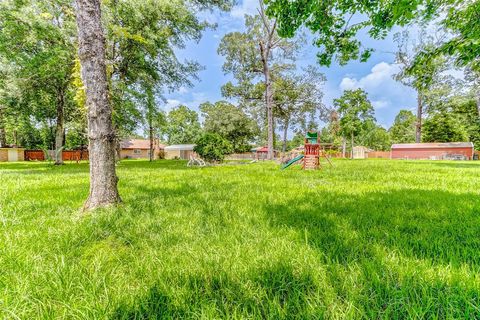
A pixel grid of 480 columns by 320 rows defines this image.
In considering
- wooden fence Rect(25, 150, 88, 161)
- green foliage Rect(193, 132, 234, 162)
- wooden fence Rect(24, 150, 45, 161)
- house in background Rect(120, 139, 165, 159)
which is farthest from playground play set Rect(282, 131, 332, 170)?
house in background Rect(120, 139, 165, 159)

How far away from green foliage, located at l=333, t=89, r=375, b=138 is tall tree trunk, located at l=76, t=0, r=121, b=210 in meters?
38.3

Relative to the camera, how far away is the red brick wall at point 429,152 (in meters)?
32.7

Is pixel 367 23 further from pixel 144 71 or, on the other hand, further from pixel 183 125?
pixel 183 125

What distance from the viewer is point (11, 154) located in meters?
28.4

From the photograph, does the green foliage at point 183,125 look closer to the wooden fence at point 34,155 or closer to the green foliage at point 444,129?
the wooden fence at point 34,155

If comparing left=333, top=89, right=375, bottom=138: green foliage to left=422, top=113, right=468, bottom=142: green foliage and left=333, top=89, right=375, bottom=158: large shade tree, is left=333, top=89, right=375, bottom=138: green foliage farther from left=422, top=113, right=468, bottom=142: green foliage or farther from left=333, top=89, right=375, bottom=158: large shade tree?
left=422, top=113, right=468, bottom=142: green foliage

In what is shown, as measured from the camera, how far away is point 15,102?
13180 mm

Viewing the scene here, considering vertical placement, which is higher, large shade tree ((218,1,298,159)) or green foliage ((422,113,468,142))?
large shade tree ((218,1,298,159))

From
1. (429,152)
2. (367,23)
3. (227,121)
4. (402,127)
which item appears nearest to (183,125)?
(227,121)

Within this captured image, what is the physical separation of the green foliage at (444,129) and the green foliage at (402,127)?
403 inches

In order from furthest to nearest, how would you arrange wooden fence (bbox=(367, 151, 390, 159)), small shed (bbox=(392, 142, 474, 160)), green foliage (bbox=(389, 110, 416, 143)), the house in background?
green foliage (bbox=(389, 110, 416, 143)) < the house in background < wooden fence (bbox=(367, 151, 390, 159)) < small shed (bbox=(392, 142, 474, 160))

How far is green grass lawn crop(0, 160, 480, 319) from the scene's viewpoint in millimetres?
1091

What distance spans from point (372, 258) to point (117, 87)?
13719 millimetres

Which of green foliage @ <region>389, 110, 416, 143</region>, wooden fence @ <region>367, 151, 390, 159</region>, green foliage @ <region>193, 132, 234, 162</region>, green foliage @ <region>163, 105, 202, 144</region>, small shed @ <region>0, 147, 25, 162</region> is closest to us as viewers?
green foliage @ <region>193, 132, 234, 162</region>
